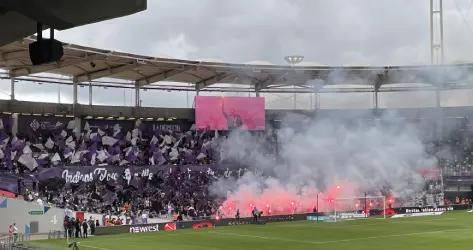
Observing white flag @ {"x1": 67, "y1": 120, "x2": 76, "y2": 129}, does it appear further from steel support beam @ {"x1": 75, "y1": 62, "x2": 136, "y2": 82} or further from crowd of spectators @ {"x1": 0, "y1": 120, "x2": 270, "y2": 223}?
steel support beam @ {"x1": 75, "y1": 62, "x2": 136, "y2": 82}

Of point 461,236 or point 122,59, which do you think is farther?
point 122,59

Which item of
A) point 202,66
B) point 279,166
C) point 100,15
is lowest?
point 279,166

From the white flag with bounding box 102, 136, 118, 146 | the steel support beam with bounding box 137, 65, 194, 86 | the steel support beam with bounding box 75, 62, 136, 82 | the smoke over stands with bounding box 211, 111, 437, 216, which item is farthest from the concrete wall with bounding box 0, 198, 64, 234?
the steel support beam with bounding box 137, 65, 194, 86

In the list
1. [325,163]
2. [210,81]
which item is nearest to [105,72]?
[210,81]

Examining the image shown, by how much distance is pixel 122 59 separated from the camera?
44562 mm

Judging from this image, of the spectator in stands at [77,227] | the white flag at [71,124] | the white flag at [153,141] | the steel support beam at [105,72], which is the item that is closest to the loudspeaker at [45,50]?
the spectator in stands at [77,227]

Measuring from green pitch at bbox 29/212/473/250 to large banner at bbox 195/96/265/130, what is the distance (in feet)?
43.2

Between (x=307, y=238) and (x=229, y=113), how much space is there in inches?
873

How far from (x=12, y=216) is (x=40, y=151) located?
9.27m

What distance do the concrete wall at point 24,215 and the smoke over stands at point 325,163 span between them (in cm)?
1641

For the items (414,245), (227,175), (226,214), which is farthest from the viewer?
(227,175)

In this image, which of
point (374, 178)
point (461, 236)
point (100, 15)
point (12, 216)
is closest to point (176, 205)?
point (12, 216)

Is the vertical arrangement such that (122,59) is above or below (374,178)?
above

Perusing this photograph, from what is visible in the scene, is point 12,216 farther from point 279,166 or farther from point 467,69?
point 467,69
